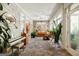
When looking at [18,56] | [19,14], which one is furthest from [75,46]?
[19,14]

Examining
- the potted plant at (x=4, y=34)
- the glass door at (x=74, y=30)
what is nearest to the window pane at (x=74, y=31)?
the glass door at (x=74, y=30)

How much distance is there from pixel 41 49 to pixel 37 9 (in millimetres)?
1004

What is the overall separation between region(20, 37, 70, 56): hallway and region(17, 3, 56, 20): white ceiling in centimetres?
58

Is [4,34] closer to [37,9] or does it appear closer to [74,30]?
[37,9]

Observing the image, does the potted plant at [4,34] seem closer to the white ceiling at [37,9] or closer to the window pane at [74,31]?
the white ceiling at [37,9]

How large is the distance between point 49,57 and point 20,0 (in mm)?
1553

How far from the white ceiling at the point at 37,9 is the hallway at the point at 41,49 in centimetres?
58

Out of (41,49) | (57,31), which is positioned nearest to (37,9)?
(57,31)

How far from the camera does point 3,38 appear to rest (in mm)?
A: 2912

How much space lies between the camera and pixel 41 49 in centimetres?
329

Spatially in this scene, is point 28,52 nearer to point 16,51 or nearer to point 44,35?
point 16,51

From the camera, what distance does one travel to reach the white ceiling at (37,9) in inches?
127

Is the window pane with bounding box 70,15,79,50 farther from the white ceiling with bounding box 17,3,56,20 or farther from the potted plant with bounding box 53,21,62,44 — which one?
the white ceiling with bounding box 17,3,56,20

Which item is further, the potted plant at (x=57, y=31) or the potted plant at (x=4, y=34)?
the potted plant at (x=57, y=31)
